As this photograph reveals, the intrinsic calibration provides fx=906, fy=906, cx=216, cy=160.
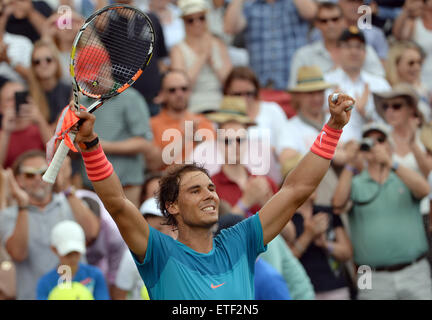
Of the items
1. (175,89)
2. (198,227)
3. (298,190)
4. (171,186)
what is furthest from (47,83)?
(298,190)

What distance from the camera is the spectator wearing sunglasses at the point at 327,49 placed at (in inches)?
392

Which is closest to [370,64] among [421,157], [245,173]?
[421,157]

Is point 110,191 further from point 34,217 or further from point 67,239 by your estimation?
point 34,217

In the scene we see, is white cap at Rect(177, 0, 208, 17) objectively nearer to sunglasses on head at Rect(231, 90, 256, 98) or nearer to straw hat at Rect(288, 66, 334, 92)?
sunglasses on head at Rect(231, 90, 256, 98)

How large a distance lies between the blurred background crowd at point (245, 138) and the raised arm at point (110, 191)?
1.86 meters

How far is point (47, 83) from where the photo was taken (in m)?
8.92

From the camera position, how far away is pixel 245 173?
8.01 m

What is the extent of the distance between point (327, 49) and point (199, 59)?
1.44m

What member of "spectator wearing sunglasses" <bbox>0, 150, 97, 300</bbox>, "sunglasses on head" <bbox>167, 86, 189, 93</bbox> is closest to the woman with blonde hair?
"sunglasses on head" <bbox>167, 86, 189, 93</bbox>

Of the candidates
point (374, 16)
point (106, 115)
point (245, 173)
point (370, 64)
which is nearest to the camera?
point (245, 173)
